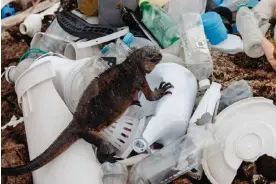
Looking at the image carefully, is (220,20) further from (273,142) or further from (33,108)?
(33,108)

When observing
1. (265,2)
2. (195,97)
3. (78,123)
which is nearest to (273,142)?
(195,97)

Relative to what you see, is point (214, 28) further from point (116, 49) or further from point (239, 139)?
point (239, 139)

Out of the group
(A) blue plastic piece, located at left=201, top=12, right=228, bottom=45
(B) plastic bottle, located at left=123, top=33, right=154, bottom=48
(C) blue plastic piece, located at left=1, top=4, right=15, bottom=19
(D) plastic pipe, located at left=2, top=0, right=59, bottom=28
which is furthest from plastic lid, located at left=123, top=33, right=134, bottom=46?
(C) blue plastic piece, located at left=1, top=4, right=15, bottom=19

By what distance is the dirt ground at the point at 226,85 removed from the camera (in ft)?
5.37

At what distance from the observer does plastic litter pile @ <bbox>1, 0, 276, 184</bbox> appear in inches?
65.9

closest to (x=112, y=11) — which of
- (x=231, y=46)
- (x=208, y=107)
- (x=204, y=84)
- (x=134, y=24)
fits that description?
(x=134, y=24)

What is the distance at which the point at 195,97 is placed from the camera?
187cm

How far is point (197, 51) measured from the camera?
78.8 inches

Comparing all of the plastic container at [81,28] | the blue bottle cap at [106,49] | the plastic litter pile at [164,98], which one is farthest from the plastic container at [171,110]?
the plastic container at [81,28]

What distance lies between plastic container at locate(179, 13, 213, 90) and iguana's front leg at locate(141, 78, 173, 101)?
0.14 meters

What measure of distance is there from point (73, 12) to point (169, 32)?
0.57 metres

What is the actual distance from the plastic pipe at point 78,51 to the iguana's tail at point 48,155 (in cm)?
52

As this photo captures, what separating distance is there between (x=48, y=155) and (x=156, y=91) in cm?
45

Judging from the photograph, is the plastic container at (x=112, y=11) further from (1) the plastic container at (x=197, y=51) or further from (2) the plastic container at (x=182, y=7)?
(1) the plastic container at (x=197, y=51)
